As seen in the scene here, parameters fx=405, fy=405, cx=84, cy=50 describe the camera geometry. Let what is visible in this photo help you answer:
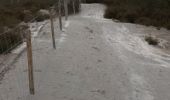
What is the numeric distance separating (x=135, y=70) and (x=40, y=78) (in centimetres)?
278

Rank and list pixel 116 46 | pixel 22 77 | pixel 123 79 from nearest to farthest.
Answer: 1. pixel 22 77
2. pixel 123 79
3. pixel 116 46

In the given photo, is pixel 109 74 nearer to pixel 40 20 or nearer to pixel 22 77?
pixel 22 77

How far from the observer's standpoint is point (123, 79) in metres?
8.98

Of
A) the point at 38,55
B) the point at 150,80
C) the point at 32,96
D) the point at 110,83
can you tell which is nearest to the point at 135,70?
the point at 150,80

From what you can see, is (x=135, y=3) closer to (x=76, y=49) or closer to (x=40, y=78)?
(x=76, y=49)

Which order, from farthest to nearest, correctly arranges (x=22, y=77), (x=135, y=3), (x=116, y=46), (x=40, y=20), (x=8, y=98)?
1. (x=135, y=3)
2. (x=40, y=20)
3. (x=116, y=46)
4. (x=22, y=77)
5. (x=8, y=98)

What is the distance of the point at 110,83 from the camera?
28.0 ft

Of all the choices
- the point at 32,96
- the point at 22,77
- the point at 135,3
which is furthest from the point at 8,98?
the point at 135,3

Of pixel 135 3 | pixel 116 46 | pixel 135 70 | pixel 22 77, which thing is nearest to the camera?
pixel 22 77

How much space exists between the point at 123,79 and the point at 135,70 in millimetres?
1106

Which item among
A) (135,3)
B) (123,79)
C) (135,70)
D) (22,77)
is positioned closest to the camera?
(22,77)

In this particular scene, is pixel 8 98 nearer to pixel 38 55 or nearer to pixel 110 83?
pixel 110 83

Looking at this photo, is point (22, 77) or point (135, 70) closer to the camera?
point (22, 77)

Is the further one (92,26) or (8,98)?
(92,26)
